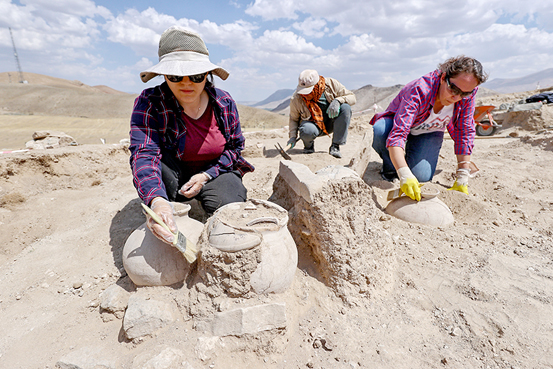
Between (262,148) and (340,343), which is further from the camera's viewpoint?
(262,148)

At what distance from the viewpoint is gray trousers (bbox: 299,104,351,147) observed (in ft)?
14.2

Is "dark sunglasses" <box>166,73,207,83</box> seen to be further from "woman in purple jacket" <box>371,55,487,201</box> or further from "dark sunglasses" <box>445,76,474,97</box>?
"dark sunglasses" <box>445,76,474,97</box>

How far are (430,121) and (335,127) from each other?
5.53ft

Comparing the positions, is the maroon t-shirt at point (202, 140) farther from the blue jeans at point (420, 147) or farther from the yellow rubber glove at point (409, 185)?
the blue jeans at point (420, 147)

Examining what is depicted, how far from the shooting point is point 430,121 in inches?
112

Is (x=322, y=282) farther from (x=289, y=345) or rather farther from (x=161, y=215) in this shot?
(x=161, y=215)

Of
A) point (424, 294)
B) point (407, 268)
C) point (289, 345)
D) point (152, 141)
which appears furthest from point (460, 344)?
point (152, 141)

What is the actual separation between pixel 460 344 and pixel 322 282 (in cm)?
73

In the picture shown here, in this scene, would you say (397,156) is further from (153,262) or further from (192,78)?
(153,262)

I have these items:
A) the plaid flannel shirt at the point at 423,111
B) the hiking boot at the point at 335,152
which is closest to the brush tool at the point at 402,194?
the plaid flannel shirt at the point at 423,111

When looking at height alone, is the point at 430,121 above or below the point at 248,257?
above

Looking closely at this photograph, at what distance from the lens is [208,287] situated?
60.7 inches

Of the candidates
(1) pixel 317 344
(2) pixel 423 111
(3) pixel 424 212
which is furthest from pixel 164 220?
(2) pixel 423 111

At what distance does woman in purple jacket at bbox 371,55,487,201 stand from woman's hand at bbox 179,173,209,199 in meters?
1.57
